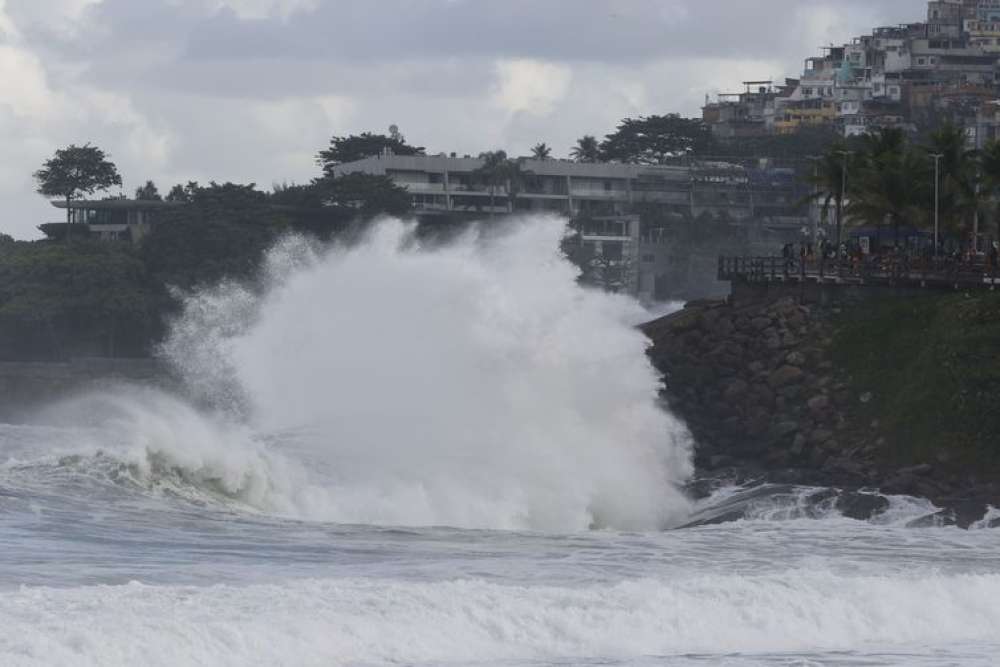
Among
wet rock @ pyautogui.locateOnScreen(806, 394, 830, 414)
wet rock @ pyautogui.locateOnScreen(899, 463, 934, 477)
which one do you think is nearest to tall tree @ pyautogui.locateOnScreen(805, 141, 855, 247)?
wet rock @ pyautogui.locateOnScreen(806, 394, 830, 414)

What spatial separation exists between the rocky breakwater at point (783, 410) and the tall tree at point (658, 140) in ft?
399

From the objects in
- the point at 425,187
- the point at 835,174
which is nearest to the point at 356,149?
the point at 425,187

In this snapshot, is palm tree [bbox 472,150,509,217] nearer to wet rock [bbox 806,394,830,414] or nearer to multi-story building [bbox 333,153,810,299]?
multi-story building [bbox 333,153,810,299]

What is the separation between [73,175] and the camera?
153375mm

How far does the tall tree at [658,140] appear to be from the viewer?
607 ft

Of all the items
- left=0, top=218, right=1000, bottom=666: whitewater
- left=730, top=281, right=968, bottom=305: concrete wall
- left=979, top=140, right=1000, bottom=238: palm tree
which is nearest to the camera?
left=0, top=218, right=1000, bottom=666: whitewater

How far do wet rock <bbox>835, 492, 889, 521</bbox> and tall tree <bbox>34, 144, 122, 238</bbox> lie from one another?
110m

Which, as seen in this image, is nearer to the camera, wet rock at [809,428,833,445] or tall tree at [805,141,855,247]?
wet rock at [809,428,833,445]

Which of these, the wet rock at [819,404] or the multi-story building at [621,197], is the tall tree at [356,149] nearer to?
the multi-story building at [621,197]

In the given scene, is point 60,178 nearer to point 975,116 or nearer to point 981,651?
point 975,116

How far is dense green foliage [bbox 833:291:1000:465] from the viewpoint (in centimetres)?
5044

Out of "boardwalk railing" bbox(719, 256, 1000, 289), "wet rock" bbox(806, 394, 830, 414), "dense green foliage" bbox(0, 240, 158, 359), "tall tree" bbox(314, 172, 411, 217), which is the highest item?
"tall tree" bbox(314, 172, 411, 217)

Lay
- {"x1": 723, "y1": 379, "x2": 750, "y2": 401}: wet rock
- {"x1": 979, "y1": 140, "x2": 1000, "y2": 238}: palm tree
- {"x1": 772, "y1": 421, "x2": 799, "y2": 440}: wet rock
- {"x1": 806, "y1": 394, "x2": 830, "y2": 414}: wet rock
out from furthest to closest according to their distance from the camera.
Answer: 1. {"x1": 979, "y1": 140, "x2": 1000, "y2": 238}: palm tree
2. {"x1": 723, "y1": 379, "x2": 750, "y2": 401}: wet rock
3. {"x1": 806, "y1": 394, "x2": 830, "y2": 414}: wet rock
4. {"x1": 772, "y1": 421, "x2": 799, "y2": 440}: wet rock

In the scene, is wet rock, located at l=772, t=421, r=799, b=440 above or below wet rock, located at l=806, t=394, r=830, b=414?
below
